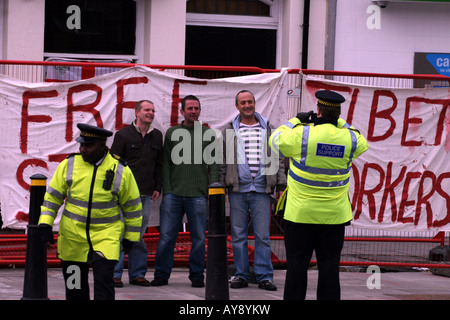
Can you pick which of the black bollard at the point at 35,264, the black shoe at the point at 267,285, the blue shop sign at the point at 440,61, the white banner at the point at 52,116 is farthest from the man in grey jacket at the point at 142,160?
the blue shop sign at the point at 440,61

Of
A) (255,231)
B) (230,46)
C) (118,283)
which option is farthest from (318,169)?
(230,46)

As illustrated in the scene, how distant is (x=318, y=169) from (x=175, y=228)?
8.20 ft

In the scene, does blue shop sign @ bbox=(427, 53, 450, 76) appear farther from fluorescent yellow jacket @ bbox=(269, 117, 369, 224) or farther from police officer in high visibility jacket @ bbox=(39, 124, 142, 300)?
police officer in high visibility jacket @ bbox=(39, 124, 142, 300)

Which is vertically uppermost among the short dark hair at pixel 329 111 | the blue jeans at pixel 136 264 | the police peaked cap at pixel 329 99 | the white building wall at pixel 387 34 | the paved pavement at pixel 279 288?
the white building wall at pixel 387 34

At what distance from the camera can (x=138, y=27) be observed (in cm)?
1392

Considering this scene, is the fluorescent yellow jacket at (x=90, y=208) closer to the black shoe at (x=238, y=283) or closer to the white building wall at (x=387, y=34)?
the black shoe at (x=238, y=283)

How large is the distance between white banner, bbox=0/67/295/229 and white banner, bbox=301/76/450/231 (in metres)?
2.11

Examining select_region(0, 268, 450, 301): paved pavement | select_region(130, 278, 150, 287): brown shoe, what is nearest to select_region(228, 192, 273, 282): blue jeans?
select_region(0, 268, 450, 301): paved pavement

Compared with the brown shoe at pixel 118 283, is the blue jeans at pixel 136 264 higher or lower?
higher

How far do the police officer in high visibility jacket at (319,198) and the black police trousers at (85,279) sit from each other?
1.53 m

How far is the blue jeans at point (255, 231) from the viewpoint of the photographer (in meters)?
9.16

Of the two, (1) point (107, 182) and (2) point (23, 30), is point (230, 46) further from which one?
(1) point (107, 182)

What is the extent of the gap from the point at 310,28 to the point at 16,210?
6.44 meters

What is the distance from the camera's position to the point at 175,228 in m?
9.32
